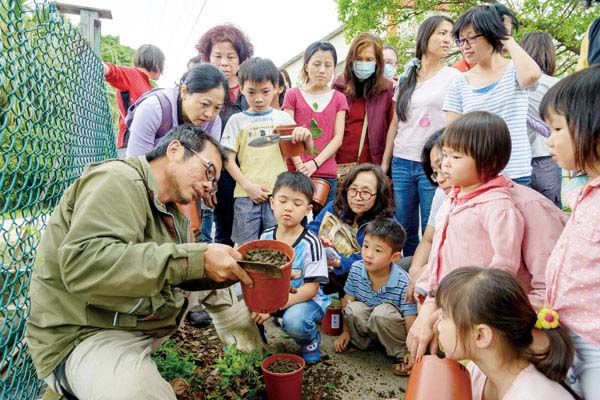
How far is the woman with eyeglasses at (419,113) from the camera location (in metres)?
3.74

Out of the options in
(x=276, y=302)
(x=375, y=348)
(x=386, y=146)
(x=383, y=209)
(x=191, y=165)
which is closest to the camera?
(x=276, y=302)

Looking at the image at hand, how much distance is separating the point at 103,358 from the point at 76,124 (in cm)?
194

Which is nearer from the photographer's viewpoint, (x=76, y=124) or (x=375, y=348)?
(x=76, y=124)

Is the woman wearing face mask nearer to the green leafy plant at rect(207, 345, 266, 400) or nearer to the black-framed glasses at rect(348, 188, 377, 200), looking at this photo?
the black-framed glasses at rect(348, 188, 377, 200)

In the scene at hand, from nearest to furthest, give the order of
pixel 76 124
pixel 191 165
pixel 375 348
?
pixel 191 165
pixel 76 124
pixel 375 348

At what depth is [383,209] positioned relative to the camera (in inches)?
147

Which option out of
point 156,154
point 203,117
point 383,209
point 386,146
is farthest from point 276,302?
point 386,146

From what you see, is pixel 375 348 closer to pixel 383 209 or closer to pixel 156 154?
pixel 383 209

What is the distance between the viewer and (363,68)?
413 centimetres

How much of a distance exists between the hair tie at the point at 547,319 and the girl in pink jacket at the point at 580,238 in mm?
95

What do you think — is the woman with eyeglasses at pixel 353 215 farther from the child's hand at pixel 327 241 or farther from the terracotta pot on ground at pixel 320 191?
the terracotta pot on ground at pixel 320 191

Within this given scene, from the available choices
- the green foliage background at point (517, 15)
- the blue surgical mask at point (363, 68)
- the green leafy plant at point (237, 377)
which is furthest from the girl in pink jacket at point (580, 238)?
the green foliage background at point (517, 15)

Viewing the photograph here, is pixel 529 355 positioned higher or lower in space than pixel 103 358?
higher

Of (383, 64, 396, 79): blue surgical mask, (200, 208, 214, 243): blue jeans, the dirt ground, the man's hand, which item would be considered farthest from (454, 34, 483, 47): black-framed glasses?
(200, 208, 214, 243): blue jeans
